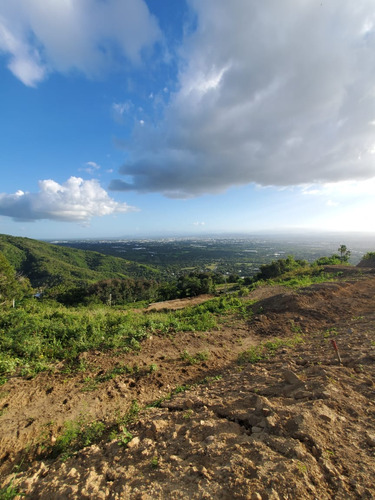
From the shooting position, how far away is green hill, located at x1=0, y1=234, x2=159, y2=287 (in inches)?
2527

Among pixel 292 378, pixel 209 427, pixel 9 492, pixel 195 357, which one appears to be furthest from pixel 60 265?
pixel 292 378

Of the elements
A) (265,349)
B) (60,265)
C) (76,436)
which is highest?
(76,436)

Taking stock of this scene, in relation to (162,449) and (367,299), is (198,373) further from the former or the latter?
(367,299)

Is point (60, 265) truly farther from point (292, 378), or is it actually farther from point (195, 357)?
point (292, 378)

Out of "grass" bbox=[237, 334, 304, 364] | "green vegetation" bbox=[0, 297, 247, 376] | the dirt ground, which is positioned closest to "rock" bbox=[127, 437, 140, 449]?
the dirt ground

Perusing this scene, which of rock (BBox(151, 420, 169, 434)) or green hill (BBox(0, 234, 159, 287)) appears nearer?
rock (BBox(151, 420, 169, 434))

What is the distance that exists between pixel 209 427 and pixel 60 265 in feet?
275

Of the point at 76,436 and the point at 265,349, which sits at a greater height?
the point at 76,436

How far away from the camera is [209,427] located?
110 inches

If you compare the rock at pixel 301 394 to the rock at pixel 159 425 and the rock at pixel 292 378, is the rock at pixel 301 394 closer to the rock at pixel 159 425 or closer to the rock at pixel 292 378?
the rock at pixel 292 378

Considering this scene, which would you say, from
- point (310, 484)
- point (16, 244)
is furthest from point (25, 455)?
point (16, 244)

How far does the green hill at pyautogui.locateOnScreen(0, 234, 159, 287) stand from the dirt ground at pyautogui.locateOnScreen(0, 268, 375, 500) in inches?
2437

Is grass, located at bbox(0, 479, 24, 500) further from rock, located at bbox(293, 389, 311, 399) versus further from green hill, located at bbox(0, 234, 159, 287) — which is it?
→ green hill, located at bbox(0, 234, 159, 287)

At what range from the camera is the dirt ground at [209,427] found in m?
2.01
